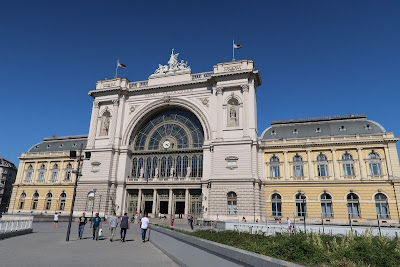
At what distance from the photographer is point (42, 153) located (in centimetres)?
5894

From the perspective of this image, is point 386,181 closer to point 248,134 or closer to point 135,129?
point 248,134

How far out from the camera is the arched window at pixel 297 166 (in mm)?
41562

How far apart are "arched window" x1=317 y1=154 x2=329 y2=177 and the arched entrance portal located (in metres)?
18.3

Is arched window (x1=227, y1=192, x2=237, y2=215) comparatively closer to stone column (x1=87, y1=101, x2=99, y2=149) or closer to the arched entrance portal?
the arched entrance portal

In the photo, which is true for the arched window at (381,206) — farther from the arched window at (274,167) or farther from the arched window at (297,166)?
the arched window at (274,167)

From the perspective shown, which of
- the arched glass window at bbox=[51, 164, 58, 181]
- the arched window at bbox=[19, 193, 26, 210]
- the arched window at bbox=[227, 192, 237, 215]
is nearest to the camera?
the arched window at bbox=[227, 192, 237, 215]

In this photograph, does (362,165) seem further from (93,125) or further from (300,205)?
(93,125)

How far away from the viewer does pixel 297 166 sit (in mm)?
41969

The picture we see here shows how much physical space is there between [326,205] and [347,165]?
22.0ft

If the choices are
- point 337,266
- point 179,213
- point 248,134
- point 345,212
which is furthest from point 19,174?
point 337,266

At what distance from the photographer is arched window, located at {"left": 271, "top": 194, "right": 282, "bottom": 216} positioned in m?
40.5

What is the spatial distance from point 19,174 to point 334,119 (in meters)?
64.8

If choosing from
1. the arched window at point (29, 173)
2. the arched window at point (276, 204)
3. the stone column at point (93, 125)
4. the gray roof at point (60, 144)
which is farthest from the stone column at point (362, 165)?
the arched window at point (29, 173)

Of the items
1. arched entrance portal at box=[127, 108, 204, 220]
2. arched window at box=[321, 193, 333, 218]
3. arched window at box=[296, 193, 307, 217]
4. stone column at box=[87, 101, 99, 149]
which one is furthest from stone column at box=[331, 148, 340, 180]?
stone column at box=[87, 101, 99, 149]
